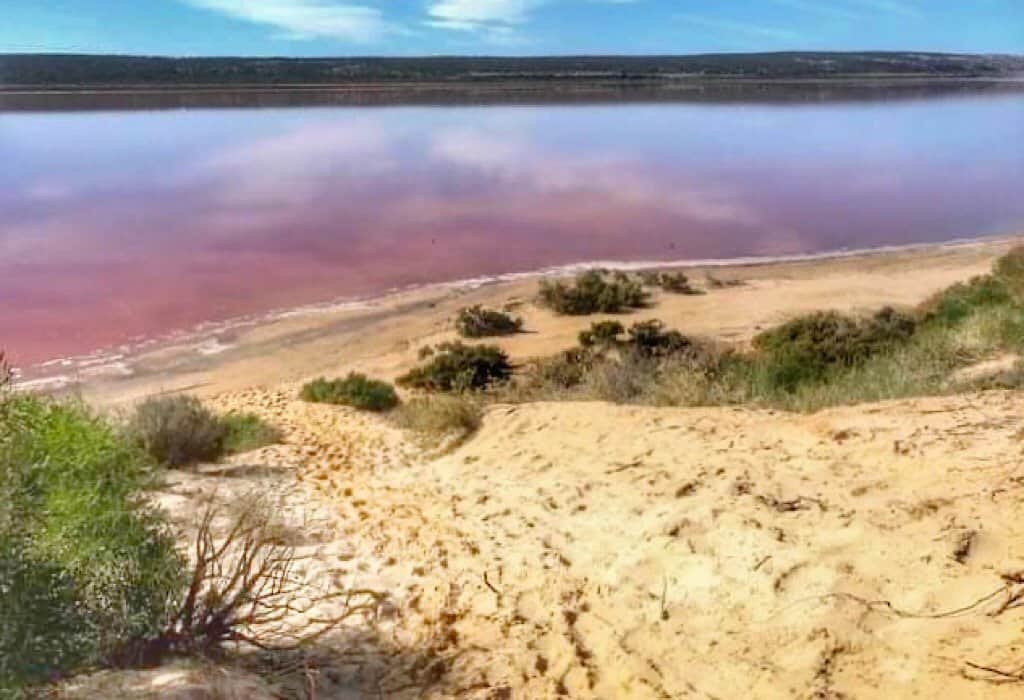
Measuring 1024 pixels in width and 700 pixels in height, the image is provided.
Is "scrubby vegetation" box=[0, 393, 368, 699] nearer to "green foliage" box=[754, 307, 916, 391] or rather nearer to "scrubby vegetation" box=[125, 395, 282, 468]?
"scrubby vegetation" box=[125, 395, 282, 468]

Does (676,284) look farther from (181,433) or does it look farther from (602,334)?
(181,433)

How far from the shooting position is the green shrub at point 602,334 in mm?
13273

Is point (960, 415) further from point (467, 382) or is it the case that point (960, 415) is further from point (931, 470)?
point (467, 382)

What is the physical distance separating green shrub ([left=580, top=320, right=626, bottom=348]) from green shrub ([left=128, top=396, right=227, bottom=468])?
5.76m

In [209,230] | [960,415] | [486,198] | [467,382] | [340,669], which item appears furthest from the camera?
[486,198]

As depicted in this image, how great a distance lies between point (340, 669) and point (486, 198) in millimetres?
23431

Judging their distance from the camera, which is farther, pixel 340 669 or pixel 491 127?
pixel 491 127

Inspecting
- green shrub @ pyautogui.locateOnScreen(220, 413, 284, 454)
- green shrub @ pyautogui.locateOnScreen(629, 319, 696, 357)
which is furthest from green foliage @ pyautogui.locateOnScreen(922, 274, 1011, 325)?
green shrub @ pyautogui.locateOnScreen(220, 413, 284, 454)

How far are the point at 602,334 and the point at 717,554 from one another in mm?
8372

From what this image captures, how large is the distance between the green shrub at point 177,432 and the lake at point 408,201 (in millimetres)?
5888

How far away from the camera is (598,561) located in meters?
5.58

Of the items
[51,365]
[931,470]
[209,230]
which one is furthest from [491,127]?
[931,470]

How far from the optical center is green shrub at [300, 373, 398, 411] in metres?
10.7

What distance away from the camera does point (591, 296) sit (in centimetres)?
1623
